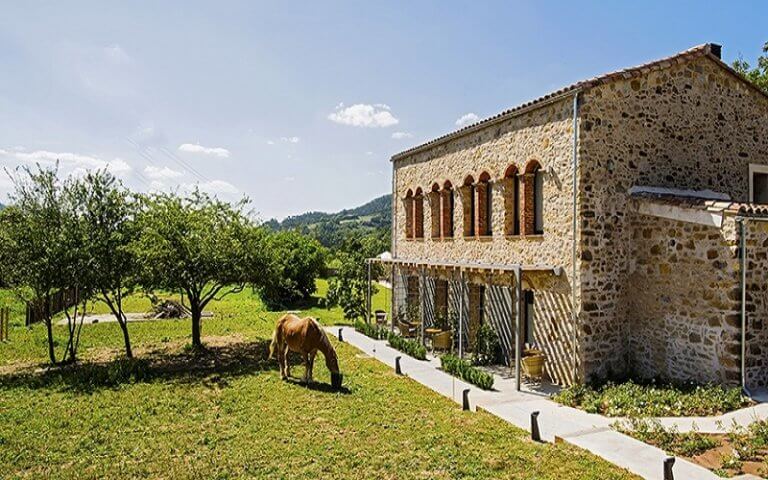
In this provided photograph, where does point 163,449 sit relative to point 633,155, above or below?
below

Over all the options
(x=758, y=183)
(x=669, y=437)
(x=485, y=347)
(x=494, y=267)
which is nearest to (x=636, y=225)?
(x=494, y=267)

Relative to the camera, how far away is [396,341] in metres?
18.0

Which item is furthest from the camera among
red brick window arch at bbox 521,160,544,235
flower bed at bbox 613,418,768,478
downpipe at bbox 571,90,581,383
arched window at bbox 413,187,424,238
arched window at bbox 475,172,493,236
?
arched window at bbox 413,187,424,238

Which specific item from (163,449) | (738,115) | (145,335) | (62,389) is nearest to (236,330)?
(145,335)

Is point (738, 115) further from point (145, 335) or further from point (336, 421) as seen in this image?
point (145, 335)

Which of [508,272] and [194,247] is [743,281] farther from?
[194,247]

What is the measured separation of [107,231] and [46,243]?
1.65 meters

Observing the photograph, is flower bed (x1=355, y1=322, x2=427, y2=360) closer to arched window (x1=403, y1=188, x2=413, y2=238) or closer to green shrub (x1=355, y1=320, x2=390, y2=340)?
green shrub (x1=355, y1=320, x2=390, y2=340)

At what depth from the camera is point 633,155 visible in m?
12.9

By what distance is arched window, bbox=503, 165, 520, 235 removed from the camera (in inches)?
597

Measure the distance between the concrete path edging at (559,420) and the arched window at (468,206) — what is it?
4579 millimetres

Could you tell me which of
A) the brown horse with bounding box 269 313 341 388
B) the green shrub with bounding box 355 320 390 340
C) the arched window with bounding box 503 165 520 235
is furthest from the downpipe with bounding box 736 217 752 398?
the green shrub with bounding box 355 320 390 340

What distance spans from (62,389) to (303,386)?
6026 millimetres

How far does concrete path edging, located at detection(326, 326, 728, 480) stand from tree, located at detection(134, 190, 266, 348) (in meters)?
5.87
